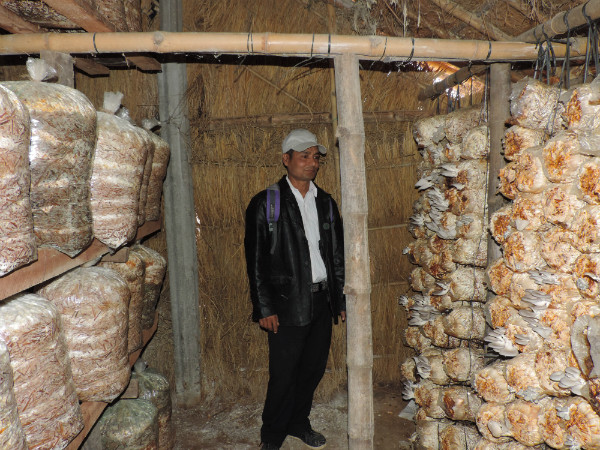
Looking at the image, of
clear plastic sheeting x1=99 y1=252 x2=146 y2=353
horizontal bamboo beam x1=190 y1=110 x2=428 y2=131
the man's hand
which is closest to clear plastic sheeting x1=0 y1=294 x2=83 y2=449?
clear plastic sheeting x1=99 y1=252 x2=146 y2=353

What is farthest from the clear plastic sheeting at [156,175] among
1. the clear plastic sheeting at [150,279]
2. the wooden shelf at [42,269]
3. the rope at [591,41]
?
the rope at [591,41]

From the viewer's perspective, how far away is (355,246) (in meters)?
2.11

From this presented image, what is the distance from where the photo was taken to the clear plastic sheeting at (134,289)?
235 centimetres

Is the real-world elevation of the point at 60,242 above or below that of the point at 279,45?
below

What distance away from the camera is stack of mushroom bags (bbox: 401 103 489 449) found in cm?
267

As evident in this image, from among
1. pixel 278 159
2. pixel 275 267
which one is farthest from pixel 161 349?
pixel 278 159

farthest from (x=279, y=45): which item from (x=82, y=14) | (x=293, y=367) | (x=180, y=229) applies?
(x=293, y=367)

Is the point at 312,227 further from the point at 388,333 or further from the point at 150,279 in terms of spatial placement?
the point at 388,333

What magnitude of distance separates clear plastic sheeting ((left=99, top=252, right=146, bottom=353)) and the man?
0.75m

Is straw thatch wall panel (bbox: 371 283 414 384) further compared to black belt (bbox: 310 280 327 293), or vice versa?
straw thatch wall panel (bbox: 371 283 414 384)

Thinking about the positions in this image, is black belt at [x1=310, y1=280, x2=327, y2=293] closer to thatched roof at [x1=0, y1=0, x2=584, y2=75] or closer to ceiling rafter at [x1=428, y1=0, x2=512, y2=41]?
thatched roof at [x1=0, y1=0, x2=584, y2=75]

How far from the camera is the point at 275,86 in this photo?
3.52 m

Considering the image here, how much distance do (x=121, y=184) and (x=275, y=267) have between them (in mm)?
1337

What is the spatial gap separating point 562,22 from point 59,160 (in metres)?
2.19
